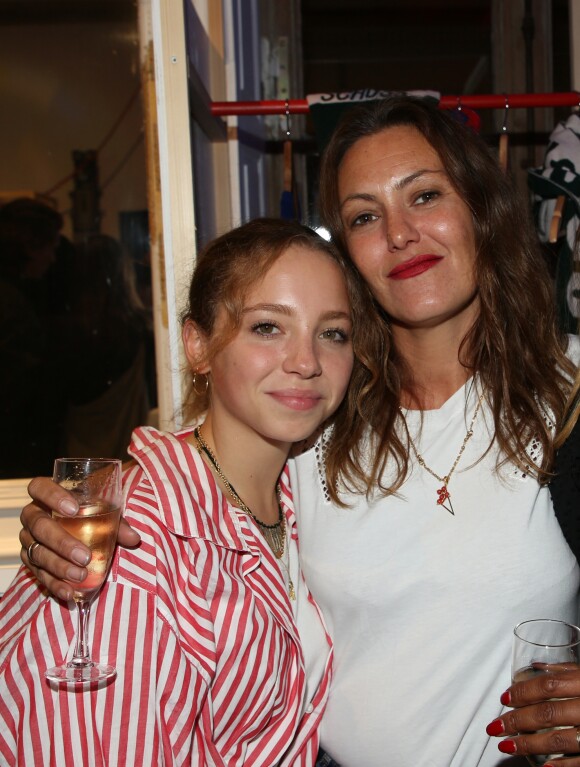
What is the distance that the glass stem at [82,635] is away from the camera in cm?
110

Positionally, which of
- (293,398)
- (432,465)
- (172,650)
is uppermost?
(293,398)

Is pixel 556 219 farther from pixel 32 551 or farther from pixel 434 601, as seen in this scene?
pixel 32 551

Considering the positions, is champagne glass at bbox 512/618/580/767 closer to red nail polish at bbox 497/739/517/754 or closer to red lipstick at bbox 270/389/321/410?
red nail polish at bbox 497/739/517/754

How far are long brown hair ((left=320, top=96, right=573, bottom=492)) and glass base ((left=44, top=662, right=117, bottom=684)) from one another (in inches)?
26.0

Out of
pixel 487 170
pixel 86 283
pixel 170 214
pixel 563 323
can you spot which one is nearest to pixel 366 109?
pixel 487 170

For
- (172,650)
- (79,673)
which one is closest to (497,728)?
(172,650)

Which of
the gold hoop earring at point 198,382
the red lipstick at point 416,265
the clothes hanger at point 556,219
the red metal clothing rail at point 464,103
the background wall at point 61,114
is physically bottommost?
the gold hoop earring at point 198,382

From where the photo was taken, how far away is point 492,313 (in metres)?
1.68

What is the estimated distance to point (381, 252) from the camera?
1.65 metres

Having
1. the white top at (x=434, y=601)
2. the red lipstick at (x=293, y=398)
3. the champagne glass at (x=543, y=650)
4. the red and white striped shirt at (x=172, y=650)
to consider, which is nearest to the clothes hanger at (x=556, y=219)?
the white top at (x=434, y=601)

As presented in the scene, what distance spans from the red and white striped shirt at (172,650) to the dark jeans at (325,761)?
0.06m

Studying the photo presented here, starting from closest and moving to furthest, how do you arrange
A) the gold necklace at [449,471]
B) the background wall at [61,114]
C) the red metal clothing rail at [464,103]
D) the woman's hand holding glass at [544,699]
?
1. the woman's hand holding glass at [544,699]
2. the gold necklace at [449,471]
3. the red metal clothing rail at [464,103]
4. the background wall at [61,114]

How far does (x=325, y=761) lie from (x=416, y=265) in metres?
0.97

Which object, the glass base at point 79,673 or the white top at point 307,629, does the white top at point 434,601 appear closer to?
the white top at point 307,629
